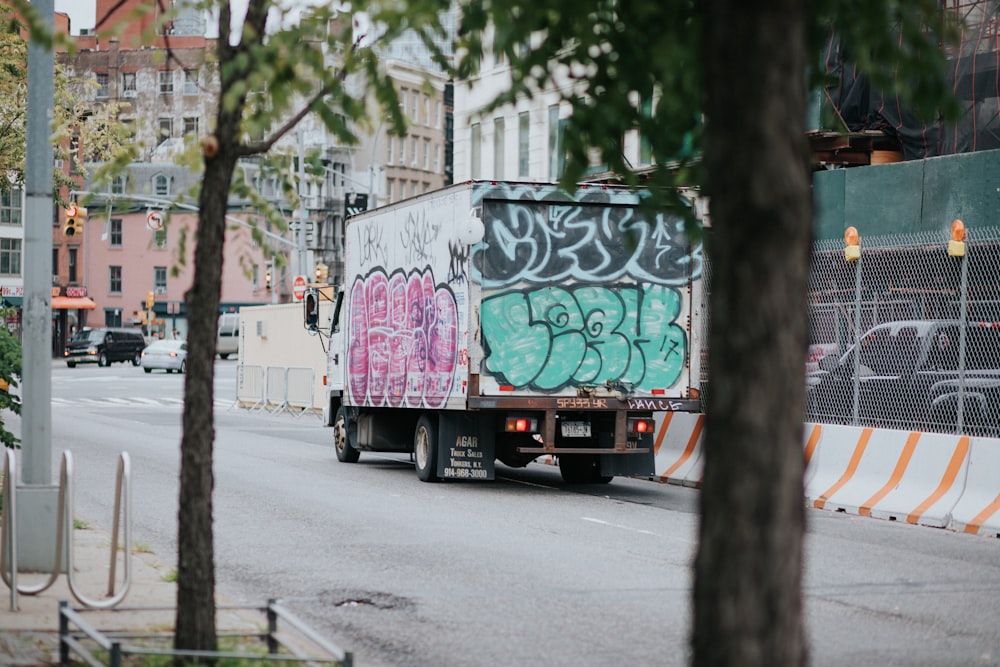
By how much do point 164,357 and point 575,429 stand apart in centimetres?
5116

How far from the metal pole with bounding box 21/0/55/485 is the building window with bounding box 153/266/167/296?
92.7 meters

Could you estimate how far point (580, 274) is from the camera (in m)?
16.7

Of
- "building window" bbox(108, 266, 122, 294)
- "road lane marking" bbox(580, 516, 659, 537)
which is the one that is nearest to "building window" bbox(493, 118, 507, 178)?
"road lane marking" bbox(580, 516, 659, 537)

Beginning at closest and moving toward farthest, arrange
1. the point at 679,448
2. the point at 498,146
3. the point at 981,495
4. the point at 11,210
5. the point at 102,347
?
the point at 981,495 → the point at 679,448 → the point at 498,146 → the point at 102,347 → the point at 11,210

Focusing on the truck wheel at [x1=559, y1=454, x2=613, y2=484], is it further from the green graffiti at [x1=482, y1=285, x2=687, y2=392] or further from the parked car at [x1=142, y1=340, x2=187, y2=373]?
the parked car at [x1=142, y1=340, x2=187, y2=373]

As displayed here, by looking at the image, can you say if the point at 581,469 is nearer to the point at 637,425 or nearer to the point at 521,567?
the point at 637,425

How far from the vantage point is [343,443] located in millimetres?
21531

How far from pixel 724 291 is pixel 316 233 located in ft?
324

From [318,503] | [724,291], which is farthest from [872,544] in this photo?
[724,291]

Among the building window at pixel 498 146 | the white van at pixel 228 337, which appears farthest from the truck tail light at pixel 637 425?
the white van at pixel 228 337

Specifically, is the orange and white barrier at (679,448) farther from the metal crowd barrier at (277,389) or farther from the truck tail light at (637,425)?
the metal crowd barrier at (277,389)

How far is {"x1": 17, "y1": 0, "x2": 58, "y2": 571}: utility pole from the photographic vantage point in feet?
31.6

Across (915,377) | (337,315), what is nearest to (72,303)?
(337,315)

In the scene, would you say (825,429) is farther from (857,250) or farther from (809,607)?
(809,607)
